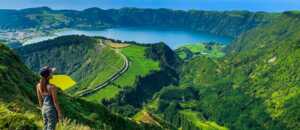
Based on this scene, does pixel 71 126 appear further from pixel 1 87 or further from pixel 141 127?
pixel 141 127

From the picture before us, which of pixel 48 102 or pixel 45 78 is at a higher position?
pixel 45 78

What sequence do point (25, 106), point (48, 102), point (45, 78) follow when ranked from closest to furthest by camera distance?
point (45, 78) → point (48, 102) → point (25, 106)

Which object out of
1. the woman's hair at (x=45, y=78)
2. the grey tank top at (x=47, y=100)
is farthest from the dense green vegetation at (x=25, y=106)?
the woman's hair at (x=45, y=78)

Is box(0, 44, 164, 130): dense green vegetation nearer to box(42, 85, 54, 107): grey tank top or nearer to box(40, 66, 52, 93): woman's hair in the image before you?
box(42, 85, 54, 107): grey tank top

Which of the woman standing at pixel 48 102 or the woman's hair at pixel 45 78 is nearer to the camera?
the woman's hair at pixel 45 78

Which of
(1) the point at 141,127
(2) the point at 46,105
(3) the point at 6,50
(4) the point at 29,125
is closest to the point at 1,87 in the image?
(4) the point at 29,125

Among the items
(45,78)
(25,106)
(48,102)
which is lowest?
(25,106)

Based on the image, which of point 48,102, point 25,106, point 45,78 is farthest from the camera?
point 25,106

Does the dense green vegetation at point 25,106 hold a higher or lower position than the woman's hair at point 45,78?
Answer: lower

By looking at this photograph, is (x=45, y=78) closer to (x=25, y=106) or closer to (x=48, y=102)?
(x=48, y=102)

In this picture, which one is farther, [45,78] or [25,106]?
[25,106]

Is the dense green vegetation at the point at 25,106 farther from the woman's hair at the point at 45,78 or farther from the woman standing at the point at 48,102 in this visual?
the woman's hair at the point at 45,78

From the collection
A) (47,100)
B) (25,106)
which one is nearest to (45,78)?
(47,100)
